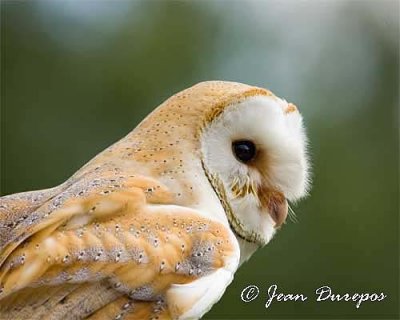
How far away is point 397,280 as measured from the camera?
15.7ft

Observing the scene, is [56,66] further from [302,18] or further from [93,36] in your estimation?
[302,18]

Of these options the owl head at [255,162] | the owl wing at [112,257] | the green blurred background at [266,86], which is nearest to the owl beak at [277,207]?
the owl head at [255,162]

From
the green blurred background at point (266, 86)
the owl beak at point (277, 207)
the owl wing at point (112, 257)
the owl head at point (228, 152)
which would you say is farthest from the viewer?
the green blurred background at point (266, 86)

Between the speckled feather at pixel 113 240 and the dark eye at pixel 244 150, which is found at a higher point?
the dark eye at pixel 244 150

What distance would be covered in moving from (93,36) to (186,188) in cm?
435

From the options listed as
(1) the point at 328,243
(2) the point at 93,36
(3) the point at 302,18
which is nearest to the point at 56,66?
(2) the point at 93,36

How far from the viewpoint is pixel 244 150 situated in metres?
1.99

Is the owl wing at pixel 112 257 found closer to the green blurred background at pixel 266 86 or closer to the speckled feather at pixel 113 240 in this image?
the speckled feather at pixel 113 240

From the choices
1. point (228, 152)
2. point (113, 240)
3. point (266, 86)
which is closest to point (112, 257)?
point (113, 240)

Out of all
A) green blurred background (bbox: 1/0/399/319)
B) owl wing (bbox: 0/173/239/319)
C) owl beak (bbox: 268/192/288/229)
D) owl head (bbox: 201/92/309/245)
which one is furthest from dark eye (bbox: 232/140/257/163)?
green blurred background (bbox: 1/0/399/319)

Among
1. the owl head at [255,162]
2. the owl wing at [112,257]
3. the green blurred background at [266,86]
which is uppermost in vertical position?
the owl head at [255,162]

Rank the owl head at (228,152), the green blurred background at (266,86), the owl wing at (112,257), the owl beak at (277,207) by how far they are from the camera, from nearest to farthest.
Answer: the owl wing at (112,257)
the owl head at (228,152)
the owl beak at (277,207)
the green blurred background at (266,86)

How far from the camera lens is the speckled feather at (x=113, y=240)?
164cm

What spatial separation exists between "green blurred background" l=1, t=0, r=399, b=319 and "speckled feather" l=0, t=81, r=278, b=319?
8.37 feet
